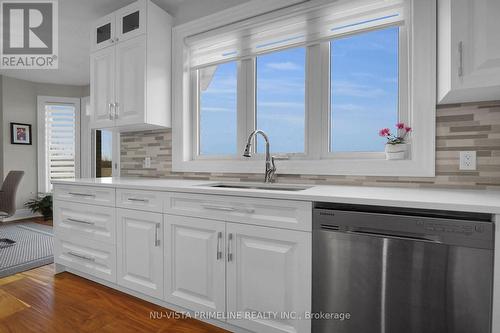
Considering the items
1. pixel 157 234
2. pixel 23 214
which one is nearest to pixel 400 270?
pixel 157 234

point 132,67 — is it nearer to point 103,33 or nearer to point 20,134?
point 103,33

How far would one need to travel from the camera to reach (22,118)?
16.0ft

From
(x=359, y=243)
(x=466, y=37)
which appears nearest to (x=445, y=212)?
(x=359, y=243)

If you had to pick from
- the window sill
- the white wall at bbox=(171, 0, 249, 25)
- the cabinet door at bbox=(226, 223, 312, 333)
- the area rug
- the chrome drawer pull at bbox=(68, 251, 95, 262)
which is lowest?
the area rug

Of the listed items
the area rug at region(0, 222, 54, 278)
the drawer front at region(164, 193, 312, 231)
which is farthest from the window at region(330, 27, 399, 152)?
the area rug at region(0, 222, 54, 278)

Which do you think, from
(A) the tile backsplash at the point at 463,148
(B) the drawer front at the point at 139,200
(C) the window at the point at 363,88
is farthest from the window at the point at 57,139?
(A) the tile backsplash at the point at 463,148

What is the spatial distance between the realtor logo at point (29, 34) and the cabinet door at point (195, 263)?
2606 millimetres

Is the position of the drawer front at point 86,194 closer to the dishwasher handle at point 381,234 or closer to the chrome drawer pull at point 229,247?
the chrome drawer pull at point 229,247

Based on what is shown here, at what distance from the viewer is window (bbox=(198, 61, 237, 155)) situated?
2504mm

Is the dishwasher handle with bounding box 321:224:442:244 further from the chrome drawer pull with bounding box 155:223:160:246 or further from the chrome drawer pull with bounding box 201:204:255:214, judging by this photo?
the chrome drawer pull with bounding box 155:223:160:246

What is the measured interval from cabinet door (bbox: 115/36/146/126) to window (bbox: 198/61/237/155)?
528mm

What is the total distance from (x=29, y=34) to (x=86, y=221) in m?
2.45

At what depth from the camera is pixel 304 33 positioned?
2.09 m

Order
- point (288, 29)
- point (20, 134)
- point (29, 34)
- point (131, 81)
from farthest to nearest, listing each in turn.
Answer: point (20, 134) < point (29, 34) < point (131, 81) < point (288, 29)
